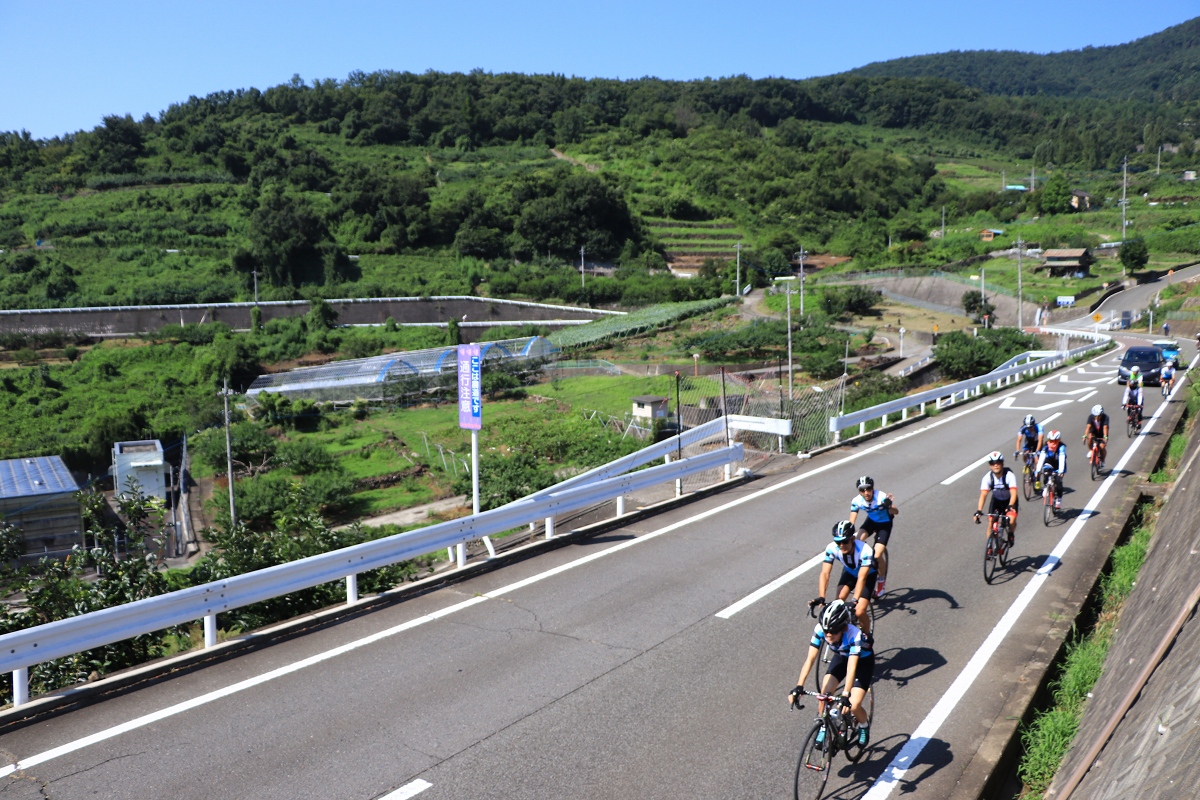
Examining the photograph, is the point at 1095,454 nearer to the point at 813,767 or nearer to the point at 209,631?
the point at 813,767

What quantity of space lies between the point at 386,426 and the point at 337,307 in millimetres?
36693

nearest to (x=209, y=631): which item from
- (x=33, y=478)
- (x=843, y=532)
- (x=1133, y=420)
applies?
(x=843, y=532)

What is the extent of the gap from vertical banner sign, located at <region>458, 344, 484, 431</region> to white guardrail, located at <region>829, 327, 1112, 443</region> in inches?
442

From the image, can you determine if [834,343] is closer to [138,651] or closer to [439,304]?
[439,304]

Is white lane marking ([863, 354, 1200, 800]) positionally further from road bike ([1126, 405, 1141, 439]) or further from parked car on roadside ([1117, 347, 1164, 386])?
parked car on roadside ([1117, 347, 1164, 386])

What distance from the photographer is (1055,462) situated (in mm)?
14523

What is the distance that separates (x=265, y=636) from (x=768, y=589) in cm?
577

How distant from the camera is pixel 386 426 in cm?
3981

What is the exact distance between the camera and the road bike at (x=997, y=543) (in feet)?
38.3

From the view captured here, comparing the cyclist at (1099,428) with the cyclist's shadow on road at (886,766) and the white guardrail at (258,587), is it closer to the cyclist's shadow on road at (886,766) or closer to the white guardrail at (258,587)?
the white guardrail at (258,587)

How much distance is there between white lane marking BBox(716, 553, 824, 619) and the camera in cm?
1052

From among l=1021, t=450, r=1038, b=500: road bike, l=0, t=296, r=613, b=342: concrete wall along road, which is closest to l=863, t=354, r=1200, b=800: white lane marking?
l=1021, t=450, r=1038, b=500: road bike

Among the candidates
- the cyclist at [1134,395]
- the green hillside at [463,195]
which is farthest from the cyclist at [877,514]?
the green hillside at [463,195]

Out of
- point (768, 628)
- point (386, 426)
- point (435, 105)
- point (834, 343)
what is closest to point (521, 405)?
point (386, 426)
